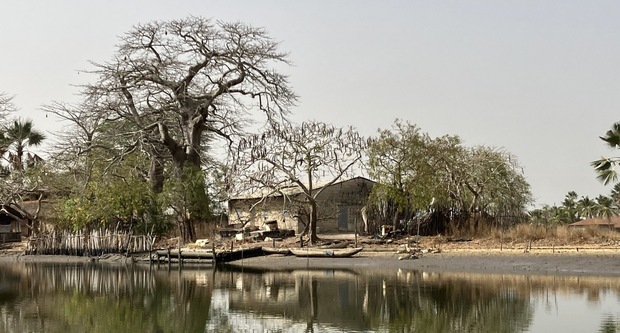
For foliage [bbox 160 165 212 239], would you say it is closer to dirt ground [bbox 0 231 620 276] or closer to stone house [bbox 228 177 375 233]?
stone house [bbox 228 177 375 233]

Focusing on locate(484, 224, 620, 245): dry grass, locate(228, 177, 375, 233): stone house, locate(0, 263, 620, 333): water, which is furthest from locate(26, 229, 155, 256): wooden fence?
locate(484, 224, 620, 245): dry grass

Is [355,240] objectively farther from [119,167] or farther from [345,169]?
[119,167]

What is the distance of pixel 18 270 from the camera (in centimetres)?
3472

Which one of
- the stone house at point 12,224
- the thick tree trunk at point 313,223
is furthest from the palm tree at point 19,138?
the thick tree trunk at point 313,223

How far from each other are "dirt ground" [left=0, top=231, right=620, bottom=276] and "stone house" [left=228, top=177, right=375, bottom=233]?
417 centimetres

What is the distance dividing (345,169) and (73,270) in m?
12.9

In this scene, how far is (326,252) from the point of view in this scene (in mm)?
32281

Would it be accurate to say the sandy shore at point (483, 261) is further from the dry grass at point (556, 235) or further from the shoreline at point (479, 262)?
→ the dry grass at point (556, 235)

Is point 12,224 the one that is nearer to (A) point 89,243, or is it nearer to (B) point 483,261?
(A) point 89,243

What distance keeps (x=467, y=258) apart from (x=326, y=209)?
13.7 metres

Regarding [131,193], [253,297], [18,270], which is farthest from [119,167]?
[253,297]

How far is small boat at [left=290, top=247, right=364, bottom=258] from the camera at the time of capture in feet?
105

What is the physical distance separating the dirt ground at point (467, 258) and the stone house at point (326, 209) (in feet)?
13.7

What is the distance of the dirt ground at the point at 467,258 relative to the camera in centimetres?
2648
